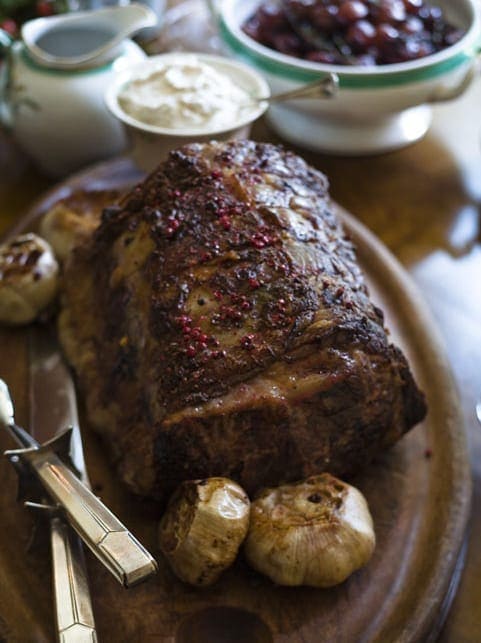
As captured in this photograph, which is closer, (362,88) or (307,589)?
(307,589)

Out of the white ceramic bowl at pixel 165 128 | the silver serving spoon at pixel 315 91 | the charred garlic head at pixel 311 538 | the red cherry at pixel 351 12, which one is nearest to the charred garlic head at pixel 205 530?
the charred garlic head at pixel 311 538

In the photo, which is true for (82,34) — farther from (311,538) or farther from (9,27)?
(311,538)

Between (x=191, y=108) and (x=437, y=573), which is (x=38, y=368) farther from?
(x=437, y=573)

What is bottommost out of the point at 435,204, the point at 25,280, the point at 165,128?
the point at 435,204

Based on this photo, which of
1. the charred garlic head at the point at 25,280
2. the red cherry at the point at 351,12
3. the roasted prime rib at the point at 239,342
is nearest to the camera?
the roasted prime rib at the point at 239,342

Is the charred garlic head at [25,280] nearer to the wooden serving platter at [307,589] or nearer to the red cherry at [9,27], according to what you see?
the wooden serving platter at [307,589]

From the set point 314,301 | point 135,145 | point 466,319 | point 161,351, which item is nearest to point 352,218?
point 466,319

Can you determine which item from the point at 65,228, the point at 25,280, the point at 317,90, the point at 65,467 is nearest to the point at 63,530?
the point at 65,467
